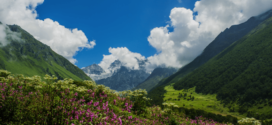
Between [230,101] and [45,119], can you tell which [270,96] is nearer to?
[230,101]

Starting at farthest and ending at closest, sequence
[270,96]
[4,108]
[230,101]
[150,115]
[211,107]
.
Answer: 1. [230,101]
2. [211,107]
3. [270,96]
4. [150,115]
5. [4,108]

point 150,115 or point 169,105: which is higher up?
point 169,105

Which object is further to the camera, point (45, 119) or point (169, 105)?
point (169, 105)

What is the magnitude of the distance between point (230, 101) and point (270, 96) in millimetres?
40311

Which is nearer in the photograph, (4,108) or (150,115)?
(4,108)

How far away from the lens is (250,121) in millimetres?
8820

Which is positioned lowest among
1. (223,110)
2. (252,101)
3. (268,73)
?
(223,110)

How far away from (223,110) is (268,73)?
3633 inches

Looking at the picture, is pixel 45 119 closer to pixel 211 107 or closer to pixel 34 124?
pixel 34 124

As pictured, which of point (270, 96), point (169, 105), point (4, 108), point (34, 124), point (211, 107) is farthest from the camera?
point (211, 107)

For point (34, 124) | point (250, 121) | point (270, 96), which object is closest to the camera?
point (34, 124)

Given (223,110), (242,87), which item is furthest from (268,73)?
(223,110)

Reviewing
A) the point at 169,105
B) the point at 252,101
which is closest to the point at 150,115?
the point at 169,105

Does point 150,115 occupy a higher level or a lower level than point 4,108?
lower
